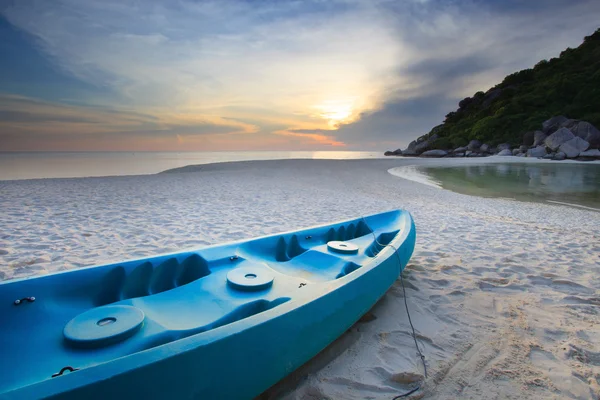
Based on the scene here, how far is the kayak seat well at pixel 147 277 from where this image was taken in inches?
85.7

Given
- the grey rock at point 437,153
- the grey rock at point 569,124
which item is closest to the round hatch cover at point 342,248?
the grey rock at point 569,124

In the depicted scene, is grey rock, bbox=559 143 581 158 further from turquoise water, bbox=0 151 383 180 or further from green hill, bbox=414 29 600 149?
turquoise water, bbox=0 151 383 180

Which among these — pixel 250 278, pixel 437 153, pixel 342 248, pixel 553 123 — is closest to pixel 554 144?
pixel 553 123

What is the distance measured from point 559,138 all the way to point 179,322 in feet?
140

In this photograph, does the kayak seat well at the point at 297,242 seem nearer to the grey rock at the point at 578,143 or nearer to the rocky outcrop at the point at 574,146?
the rocky outcrop at the point at 574,146

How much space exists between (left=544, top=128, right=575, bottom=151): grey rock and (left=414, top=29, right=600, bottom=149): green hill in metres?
5.11

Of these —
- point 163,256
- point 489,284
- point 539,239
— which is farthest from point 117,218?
point 539,239

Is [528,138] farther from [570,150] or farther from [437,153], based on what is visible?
[437,153]

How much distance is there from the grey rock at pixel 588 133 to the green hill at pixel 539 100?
3.07 meters

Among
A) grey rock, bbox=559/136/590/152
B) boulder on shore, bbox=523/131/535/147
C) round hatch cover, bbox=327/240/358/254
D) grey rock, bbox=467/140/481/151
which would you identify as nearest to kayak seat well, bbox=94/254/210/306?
round hatch cover, bbox=327/240/358/254

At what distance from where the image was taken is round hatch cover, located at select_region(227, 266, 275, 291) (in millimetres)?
2235

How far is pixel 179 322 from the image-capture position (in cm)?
188

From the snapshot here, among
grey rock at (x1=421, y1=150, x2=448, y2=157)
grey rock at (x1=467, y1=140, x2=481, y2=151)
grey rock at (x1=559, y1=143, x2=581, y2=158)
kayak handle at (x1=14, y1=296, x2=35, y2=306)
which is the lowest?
grey rock at (x1=559, y1=143, x2=581, y2=158)

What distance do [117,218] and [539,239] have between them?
740 centimetres
